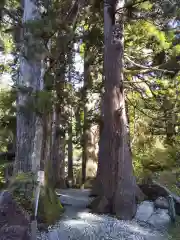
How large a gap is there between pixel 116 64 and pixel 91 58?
10.1 ft

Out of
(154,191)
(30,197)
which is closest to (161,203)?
(154,191)

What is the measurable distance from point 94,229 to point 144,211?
7.60 feet

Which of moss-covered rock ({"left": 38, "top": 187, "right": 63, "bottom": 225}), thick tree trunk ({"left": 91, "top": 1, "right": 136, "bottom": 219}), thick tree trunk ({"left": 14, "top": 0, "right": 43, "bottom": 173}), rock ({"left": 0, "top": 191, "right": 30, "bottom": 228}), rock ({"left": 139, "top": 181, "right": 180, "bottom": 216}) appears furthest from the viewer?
rock ({"left": 139, "top": 181, "right": 180, "bottom": 216})

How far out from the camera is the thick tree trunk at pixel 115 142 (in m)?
7.61

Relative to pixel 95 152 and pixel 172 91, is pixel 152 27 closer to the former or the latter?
pixel 172 91

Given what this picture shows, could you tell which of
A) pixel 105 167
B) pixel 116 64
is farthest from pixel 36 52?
pixel 105 167

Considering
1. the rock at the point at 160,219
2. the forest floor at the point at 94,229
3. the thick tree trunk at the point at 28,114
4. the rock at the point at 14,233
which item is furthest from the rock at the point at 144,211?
the rock at the point at 14,233

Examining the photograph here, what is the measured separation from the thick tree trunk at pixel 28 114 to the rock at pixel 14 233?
7.01 ft

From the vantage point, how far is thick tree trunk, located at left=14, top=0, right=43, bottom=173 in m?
6.40

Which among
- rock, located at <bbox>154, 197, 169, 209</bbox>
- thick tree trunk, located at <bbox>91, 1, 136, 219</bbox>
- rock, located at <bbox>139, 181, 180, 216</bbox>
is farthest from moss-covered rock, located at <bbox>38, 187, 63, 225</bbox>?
rock, located at <bbox>139, 181, 180, 216</bbox>

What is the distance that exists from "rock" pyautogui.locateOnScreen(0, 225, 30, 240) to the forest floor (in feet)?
2.44

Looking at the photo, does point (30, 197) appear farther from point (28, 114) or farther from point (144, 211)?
point (144, 211)

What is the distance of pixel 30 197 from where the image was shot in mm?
5781

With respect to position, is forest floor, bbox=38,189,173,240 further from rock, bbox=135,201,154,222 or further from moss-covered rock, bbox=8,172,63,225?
rock, bbox=135,201,154,222
